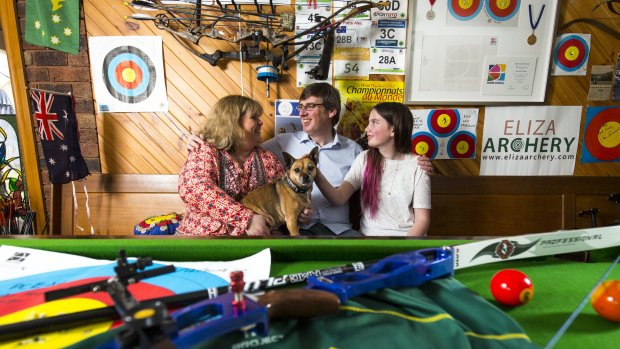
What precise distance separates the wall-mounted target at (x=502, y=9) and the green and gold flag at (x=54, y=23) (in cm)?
328

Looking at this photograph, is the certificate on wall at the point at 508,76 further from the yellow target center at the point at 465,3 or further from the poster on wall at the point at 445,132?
the yellow target center at the point at 465,3

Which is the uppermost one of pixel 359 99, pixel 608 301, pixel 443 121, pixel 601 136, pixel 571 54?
pixel 571 54

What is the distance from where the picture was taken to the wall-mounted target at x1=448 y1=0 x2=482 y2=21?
2.40m

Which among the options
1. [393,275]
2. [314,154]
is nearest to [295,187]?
[314,154]

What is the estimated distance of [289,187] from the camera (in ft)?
6.44

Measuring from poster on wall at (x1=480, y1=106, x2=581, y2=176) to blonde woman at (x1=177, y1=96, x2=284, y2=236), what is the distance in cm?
192

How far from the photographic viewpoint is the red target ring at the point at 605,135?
8.46 feet

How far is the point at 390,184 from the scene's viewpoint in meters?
1.95

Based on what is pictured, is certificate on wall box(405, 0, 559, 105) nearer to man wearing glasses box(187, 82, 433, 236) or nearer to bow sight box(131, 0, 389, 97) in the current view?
bow sight box(131, 0, 389, 97)

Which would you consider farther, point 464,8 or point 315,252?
point 464,8

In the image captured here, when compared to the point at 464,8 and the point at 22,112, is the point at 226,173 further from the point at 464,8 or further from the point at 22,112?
the point at 464,8

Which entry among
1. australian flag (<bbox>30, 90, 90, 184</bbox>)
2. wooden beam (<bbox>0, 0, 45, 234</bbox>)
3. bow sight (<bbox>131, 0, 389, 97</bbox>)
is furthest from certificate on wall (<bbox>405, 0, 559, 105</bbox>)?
wooden beam (<bbox>0, 0, 45, 234</bbox>)

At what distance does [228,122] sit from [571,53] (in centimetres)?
280

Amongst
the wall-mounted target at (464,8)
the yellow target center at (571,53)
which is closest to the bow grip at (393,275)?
the wall-mounted target at (464,8)
